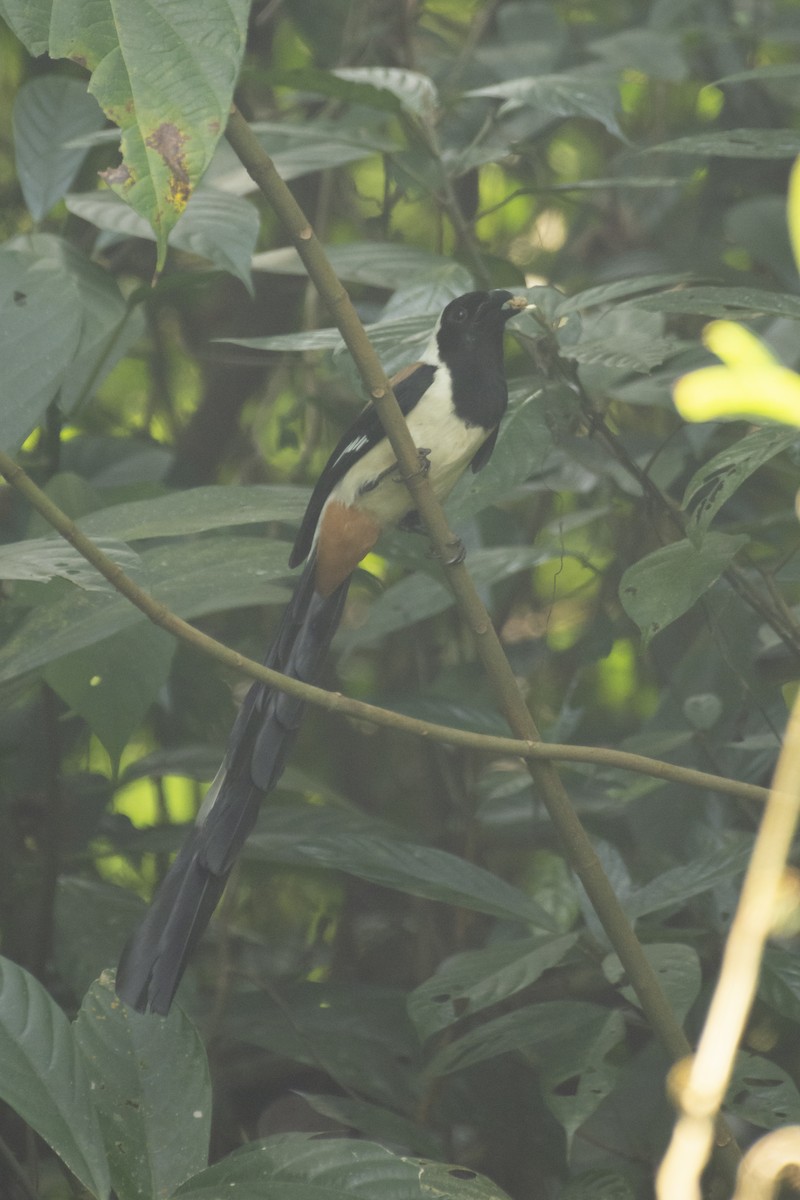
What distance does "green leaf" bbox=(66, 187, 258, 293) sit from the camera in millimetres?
1595

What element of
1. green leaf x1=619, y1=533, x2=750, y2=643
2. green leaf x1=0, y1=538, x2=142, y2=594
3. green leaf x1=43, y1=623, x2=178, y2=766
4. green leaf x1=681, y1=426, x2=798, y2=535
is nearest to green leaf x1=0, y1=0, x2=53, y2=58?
green leaf x1=0, y1=538, x2=142, y2=594

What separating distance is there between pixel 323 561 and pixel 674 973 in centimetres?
66

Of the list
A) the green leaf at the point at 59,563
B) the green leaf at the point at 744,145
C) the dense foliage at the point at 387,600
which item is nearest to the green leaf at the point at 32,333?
the dense foliage at the point at 387,600

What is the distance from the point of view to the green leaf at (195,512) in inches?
51.3

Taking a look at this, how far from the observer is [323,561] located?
164 cm

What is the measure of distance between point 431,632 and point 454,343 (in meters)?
1.12

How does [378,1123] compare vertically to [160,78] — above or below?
below

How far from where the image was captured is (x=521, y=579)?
261 centimetres

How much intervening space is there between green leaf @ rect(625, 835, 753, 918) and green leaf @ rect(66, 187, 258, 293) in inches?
34.1

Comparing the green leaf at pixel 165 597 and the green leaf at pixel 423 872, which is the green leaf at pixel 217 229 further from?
the green leaf at pixel 423 872

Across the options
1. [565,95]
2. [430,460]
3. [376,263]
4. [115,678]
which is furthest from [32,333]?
[565,95]

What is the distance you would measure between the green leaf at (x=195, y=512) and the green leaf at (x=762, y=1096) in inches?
30.8

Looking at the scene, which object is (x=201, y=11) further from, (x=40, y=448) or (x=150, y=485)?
(x=40, y=448)

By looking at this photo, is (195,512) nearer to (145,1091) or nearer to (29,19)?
(145,1091)
